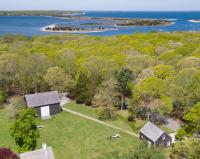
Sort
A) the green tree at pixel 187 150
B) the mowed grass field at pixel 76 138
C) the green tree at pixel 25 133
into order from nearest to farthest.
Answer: the green tree at pixel 187 150, the green tree at pixel 25 133, the mowed grass field at pixel 76 138

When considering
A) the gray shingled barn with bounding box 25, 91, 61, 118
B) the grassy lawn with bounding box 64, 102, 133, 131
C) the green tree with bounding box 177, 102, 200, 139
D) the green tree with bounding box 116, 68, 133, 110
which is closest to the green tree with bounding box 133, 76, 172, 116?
the grassy lawn with bounding box 64, 102, 133, 131

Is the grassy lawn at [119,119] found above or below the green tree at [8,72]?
below

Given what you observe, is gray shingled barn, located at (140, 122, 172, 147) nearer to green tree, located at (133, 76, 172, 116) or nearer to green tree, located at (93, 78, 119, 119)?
green tree, located at (133, 76, 172, 116)

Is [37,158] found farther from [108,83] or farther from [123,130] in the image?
[108,83]

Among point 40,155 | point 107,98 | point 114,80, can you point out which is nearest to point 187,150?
point 40,155

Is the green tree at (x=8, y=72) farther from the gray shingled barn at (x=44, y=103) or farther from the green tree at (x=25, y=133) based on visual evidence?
the green tree at (x=25, y=133)

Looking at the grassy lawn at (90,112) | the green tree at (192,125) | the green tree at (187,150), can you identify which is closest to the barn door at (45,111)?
the grassy lawn at (90,112)
